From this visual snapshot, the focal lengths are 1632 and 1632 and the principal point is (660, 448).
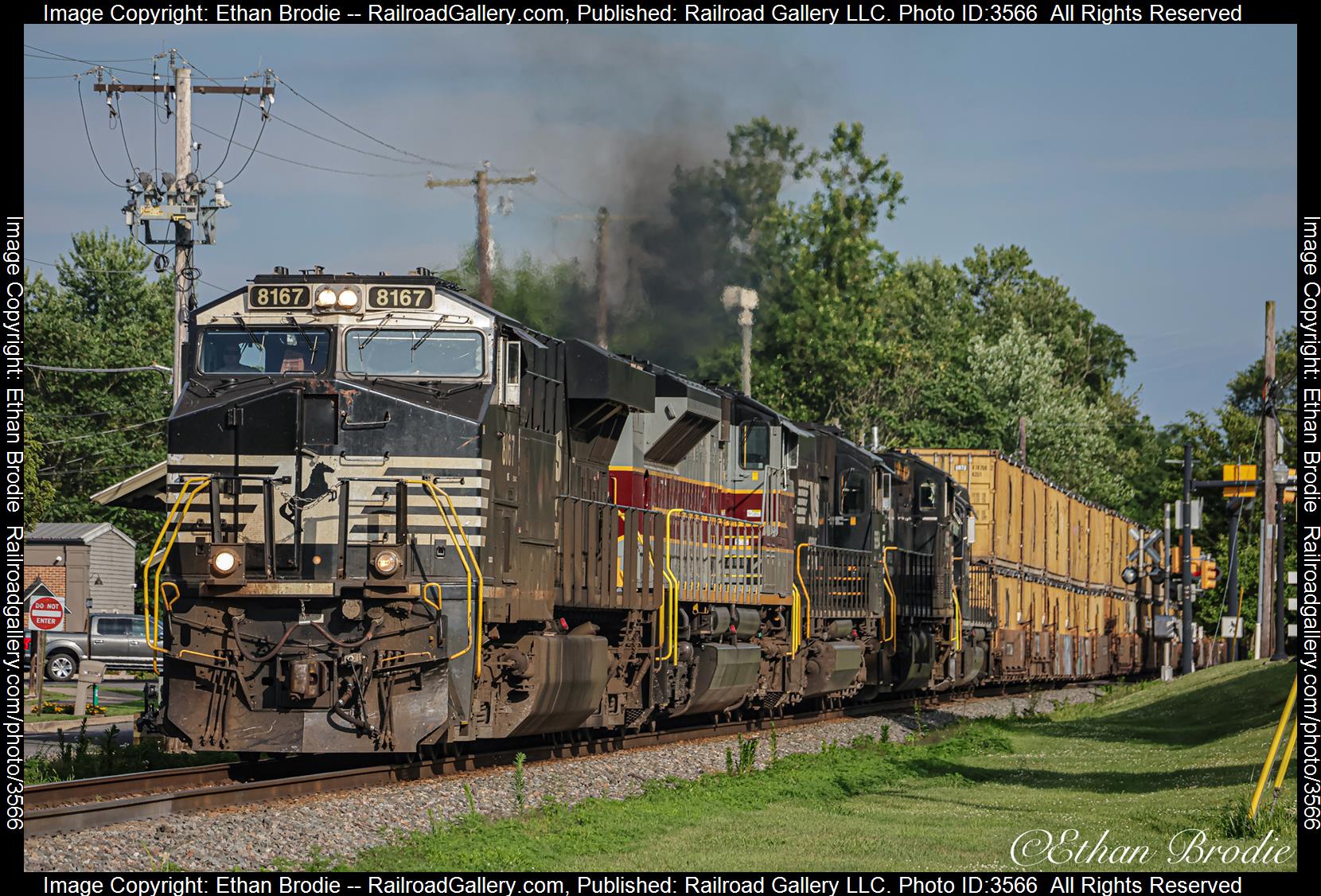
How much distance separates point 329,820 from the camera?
456 inches

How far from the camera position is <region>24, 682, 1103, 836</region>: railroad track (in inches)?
445

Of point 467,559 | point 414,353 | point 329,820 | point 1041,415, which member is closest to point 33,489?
point 414,353

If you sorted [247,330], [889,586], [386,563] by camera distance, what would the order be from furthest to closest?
→ [889,586]
[247,330]
[386,563]

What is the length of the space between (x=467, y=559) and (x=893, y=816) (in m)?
4.05

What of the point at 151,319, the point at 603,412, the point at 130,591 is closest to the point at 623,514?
the point at 603,412

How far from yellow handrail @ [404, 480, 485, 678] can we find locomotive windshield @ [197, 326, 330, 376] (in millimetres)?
1530

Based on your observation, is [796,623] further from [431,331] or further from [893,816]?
[893,816]

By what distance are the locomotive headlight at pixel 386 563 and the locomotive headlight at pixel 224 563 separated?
115 cm

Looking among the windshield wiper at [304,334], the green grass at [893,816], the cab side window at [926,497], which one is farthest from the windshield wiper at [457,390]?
the cab side window at [926,497]

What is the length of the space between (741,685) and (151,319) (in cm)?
4660

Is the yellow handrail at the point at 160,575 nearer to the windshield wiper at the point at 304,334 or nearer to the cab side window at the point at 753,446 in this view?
the windshield wiper at the point at 304,334

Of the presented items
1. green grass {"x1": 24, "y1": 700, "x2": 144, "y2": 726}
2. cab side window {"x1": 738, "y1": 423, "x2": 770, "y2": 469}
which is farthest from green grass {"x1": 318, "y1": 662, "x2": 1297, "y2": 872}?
green grass {"x1": 24, "y1": 700, "x2": 144, "y2": 726}

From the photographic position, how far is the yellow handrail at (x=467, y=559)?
535 inches

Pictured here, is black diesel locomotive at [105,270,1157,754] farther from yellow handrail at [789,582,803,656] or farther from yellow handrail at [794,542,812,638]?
yellow handrail at [794,542,812,638]
